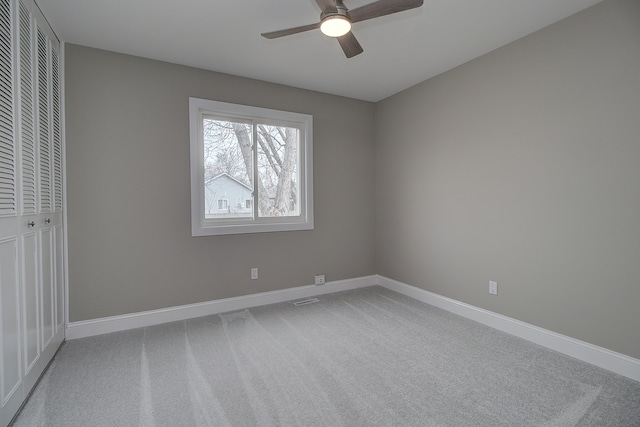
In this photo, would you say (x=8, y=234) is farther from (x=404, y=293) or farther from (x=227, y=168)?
(x=404, y=293)

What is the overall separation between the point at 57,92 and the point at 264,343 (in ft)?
8.88

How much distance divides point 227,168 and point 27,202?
1720mm

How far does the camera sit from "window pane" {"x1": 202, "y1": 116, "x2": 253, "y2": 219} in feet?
10.5

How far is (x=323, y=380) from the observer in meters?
1.97

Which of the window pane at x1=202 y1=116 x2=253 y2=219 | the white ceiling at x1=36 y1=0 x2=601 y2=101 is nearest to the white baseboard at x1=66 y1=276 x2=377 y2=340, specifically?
the window pane at x1=202 y1=116 x2=253 y2=219

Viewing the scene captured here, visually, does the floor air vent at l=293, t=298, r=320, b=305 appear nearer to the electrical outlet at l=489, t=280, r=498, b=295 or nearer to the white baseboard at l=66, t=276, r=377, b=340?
the white baseboard at l=66, t=276, r=377, b=340

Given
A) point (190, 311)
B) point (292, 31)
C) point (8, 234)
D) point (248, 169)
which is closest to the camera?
point (8, 234)

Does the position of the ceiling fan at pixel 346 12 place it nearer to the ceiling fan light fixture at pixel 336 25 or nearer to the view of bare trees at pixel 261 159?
the ceiling fan light fixture at pixel 336 25

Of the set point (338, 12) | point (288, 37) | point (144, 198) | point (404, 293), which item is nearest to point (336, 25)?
point (338, 12)

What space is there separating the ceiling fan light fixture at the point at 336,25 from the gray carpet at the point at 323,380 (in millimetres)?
2251

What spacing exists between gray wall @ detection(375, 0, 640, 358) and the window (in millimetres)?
1413

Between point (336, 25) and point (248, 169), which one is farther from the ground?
point (336, 25)

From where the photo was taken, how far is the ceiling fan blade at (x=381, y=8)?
168cm

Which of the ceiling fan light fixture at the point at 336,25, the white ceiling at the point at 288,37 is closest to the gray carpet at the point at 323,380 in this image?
the ceiling fan light fixture at the point at 336,25
